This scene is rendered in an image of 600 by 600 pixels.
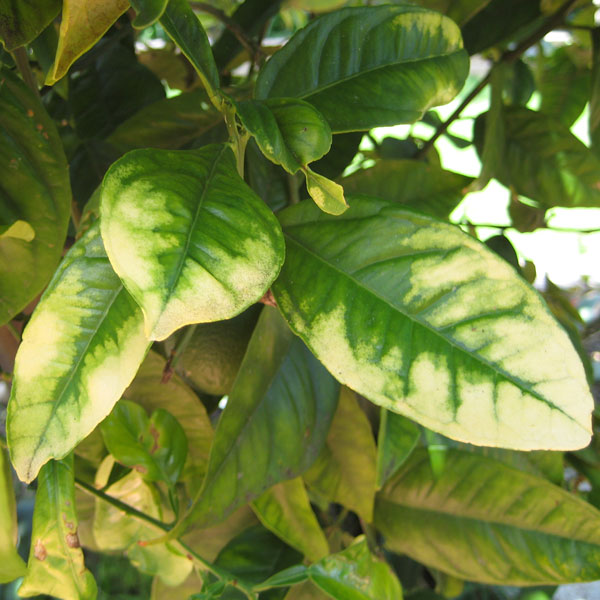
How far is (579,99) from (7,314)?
0.64 metres

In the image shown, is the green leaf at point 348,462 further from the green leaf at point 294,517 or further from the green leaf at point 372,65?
the green leaf at point 372,65

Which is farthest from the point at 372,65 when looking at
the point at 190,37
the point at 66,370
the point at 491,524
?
the point at 491,524

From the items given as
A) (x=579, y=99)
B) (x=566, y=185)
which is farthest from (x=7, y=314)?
(x=579, y=99)

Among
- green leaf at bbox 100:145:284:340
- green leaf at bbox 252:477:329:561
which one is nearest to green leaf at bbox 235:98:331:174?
green leaf at bbox 100:145:284:340

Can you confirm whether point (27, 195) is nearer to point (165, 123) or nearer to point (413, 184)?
point (165, 123)

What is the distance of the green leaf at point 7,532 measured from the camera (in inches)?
10.4

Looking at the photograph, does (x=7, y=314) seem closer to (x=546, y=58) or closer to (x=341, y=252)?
(x=341, y=252)

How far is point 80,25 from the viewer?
0.23 metres

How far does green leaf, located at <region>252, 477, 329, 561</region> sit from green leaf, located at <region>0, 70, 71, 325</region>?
0.68 ft

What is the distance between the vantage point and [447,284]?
0.82 feet

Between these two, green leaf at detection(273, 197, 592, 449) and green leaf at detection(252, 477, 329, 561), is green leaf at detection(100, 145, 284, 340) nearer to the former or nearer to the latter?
green leaf at detection(273, 197, 592, 449)

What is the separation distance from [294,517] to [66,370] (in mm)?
248

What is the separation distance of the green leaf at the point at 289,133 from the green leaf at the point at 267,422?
0.14 meters

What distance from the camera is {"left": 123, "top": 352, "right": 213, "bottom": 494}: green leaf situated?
417mm
